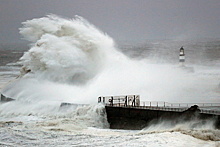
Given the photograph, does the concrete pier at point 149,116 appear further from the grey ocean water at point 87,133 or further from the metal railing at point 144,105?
the grey ocean water at point 87,133

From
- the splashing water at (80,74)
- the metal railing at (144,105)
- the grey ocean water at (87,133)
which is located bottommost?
the grey ocean water at (87,133)

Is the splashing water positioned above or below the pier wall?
above

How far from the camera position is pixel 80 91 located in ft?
69.1

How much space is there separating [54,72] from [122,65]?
4999 millimetres

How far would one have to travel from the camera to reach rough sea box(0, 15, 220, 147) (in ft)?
44.1

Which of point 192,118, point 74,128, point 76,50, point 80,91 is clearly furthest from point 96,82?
→ point 192,118

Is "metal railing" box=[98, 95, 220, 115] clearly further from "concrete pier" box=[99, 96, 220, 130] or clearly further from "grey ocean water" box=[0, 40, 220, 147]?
"grey ocean water" box=[0, 40, 220, 147]

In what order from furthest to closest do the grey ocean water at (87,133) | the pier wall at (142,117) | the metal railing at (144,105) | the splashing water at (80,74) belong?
the splashing water at (80,74) < the metal railing at (144,105) < the pier wall at (142,117) < the grey ocean water at (87,133)

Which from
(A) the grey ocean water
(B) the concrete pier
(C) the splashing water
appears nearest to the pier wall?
(B) the concrete pier

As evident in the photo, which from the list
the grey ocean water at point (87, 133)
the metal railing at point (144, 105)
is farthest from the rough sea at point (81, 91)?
the metal railing at point (144, 105)

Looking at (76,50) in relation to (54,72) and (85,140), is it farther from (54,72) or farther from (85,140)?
(85,140)

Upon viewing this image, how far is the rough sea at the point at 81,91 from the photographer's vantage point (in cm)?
1345

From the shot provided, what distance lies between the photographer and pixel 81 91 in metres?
21.0

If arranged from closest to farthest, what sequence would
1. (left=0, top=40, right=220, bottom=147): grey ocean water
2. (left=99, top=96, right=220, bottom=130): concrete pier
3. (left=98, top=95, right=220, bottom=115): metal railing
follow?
(left=0, top=40, right=220, bottom=147): grey ocean water, (left=99, top=96, right=220, bottom=130): concrete pier, (left=98, top=95, right=220, bottom=115): metal railing
